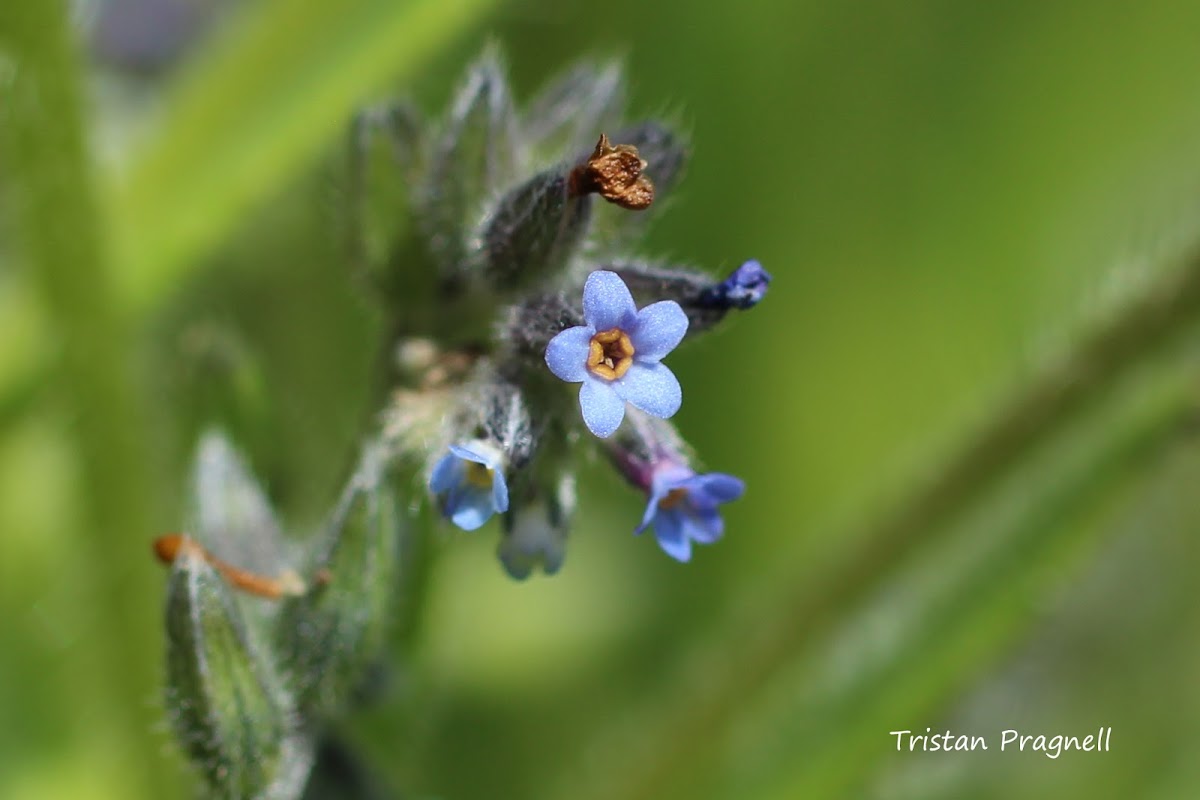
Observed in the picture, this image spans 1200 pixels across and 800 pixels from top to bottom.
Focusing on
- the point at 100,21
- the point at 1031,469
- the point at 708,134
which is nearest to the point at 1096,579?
the point at 1031,469

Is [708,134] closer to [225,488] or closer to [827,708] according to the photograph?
[827,708]

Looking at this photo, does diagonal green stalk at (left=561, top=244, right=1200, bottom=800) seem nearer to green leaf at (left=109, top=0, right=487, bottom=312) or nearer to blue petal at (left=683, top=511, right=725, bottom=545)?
blue petal at (left=683, top=511, right=725, bottom=545)

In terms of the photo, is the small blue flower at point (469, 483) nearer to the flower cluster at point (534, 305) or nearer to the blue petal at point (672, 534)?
the flower cluster at point (534, 305)

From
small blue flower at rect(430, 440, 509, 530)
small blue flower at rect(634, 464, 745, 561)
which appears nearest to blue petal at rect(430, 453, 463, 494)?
small blue flower at rect(430, 440, 509, 530)

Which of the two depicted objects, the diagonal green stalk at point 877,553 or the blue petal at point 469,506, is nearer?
the blue petal at point 469,506

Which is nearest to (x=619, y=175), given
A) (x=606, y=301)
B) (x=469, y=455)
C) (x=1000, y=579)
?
(x=606, y=301)

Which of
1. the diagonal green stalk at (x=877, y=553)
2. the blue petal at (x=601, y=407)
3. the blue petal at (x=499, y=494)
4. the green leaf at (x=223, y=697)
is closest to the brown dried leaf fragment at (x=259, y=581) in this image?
the green leaf at (x=223, y=697)
